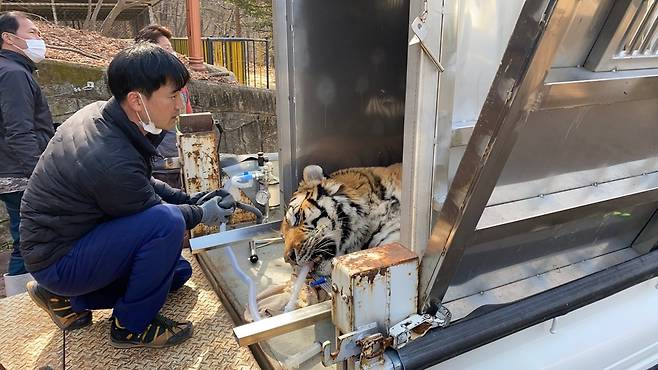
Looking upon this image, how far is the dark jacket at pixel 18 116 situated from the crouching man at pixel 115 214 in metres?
1.37

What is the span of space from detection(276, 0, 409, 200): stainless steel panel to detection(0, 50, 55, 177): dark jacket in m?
1.98

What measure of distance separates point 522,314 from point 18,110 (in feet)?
10.9

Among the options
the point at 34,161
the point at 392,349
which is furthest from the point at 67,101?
the point at 392,349

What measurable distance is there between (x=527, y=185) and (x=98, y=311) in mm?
2067

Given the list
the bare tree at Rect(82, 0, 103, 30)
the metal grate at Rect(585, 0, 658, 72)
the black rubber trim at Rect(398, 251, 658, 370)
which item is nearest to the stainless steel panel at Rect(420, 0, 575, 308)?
the black rubber trim at Rect(398, 251, 658, 370)

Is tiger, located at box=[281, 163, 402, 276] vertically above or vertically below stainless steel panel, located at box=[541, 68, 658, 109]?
below

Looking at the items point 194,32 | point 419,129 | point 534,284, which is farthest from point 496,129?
point 194,32

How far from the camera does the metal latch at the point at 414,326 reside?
1.40 m

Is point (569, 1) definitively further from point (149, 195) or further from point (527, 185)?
point (149, 195)

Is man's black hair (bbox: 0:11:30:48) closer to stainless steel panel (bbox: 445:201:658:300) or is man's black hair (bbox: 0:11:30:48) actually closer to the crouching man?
the crouching man

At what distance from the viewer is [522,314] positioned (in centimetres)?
164

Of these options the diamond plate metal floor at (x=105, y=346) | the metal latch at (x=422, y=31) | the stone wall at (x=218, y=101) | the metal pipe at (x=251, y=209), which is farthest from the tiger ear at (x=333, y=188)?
the stone wall at (x=218, y=101)

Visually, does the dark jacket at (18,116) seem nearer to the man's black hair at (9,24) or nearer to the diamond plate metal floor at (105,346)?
the man's black hair at (9,24)

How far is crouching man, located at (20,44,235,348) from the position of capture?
1987 mm
